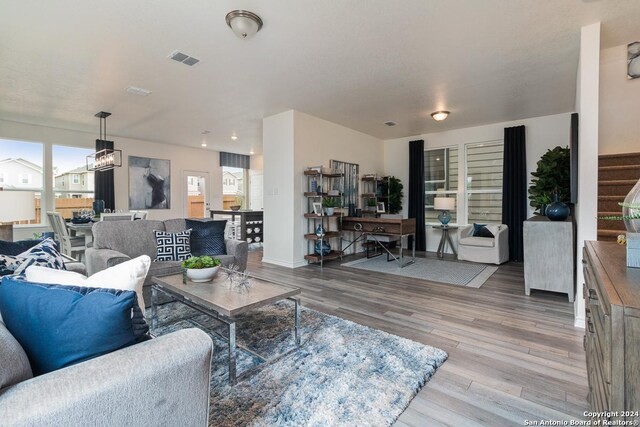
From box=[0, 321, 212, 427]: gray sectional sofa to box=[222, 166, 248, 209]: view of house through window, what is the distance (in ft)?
28.9

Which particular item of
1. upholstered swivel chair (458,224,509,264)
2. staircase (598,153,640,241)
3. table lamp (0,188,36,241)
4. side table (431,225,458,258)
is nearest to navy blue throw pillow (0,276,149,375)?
table lamp (0,188,36,241)

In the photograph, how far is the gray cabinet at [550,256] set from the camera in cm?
323

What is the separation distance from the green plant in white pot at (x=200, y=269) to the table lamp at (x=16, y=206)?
130 cm

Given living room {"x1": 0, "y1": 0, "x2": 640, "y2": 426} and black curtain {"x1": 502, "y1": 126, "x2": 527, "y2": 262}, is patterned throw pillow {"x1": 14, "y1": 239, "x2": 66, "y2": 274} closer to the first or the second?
living room {"x1": 0, "y1": 0, "x2": 640, "y2": 426}

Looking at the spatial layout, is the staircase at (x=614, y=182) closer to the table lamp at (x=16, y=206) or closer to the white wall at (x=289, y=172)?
the white wall at (x=289, y=172)

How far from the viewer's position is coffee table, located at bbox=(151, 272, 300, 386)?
181 cm

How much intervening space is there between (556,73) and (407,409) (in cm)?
404

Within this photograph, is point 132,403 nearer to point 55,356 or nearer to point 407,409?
point 55,356

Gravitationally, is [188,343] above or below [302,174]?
below

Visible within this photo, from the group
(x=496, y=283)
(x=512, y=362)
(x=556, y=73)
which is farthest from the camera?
(x=496, y=283)

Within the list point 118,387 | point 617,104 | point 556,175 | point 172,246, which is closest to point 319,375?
point 118,387

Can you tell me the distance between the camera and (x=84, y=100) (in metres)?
4.55

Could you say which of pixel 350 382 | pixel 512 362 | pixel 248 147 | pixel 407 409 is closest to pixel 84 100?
pixel 248 147

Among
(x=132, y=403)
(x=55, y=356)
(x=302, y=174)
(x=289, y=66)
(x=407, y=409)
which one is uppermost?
(x=289, y=66)
